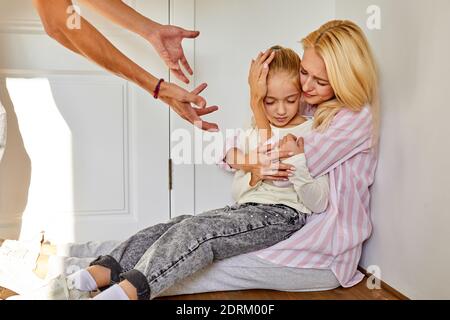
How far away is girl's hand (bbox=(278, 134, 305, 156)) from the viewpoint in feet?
4.03

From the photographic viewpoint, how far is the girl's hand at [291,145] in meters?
1.23

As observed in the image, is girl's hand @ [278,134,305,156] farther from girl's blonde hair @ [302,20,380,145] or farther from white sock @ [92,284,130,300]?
white sock @ [92,284,130,300]

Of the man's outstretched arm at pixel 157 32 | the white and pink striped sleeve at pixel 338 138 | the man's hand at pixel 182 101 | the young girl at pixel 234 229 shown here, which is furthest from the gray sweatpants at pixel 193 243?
the man's outstretched arm at pixel 157 32

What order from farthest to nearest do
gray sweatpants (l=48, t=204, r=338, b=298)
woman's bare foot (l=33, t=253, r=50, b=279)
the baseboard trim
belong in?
woman's bare foot (l=33, t=253, r=50, b=279) → the baseboard trim → gray sweatpants (l=48, t=204, r=338, b=298)

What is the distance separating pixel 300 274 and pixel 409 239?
0.85ft

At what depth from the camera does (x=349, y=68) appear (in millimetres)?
1214

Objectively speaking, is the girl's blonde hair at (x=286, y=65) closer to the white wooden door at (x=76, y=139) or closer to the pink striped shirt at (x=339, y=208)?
the pink striped shirt at (x=339, y=208)

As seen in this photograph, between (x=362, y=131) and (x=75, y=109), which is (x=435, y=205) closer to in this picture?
(x=362, y=131)

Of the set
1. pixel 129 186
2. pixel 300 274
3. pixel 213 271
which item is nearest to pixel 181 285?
pixel 213 271

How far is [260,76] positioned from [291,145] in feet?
0.64

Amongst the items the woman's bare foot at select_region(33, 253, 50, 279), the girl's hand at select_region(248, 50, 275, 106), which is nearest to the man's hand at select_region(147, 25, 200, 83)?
the girl's hand at select_region(248, 50, 275, 106)

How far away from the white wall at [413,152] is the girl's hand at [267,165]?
24cm

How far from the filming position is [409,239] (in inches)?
45.2

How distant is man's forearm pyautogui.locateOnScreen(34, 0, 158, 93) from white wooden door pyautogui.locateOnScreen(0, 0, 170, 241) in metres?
0.25
